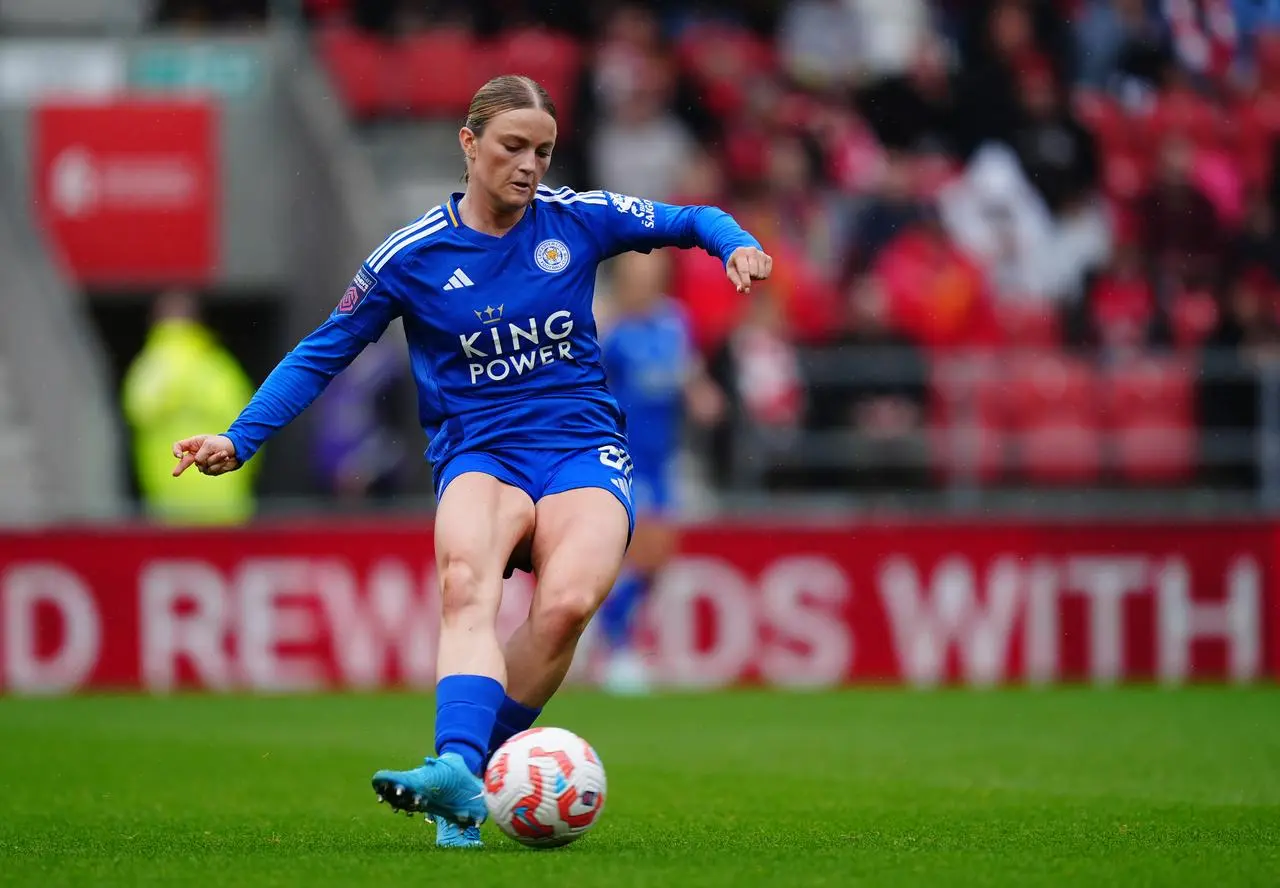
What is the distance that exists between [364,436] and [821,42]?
622cm

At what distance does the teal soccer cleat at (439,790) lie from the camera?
5.55m

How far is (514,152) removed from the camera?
6.40 metres

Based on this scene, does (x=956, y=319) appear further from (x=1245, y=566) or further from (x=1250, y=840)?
(x=1250, y=840)

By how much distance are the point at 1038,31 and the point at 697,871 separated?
14.8m

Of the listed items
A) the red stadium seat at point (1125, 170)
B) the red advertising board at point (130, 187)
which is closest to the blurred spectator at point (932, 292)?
the red stadium seat at point (1125, 170)

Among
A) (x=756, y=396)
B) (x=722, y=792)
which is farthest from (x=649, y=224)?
(x=756, y=396)

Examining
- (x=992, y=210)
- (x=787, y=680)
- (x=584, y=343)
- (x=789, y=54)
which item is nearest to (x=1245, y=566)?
(x=787, y=680)

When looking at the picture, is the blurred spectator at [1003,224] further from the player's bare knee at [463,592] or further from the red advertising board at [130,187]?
the player's bare knee at [463,592]

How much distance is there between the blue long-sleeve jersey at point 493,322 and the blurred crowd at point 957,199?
870cm

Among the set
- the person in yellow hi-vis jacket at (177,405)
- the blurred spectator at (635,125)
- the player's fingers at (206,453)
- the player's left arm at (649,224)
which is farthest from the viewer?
the blurred spectator at (635,125)

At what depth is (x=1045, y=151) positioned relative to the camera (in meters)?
18.0

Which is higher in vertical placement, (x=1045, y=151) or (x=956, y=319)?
(x=1045, y=151)

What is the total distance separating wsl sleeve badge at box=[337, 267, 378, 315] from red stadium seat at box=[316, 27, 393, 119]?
12.9 metres

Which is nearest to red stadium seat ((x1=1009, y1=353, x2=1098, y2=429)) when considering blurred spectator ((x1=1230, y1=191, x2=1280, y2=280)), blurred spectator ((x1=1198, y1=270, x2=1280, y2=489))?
blurred spectator ((x1=1198, y1=270, x2=1280, y2=489))
